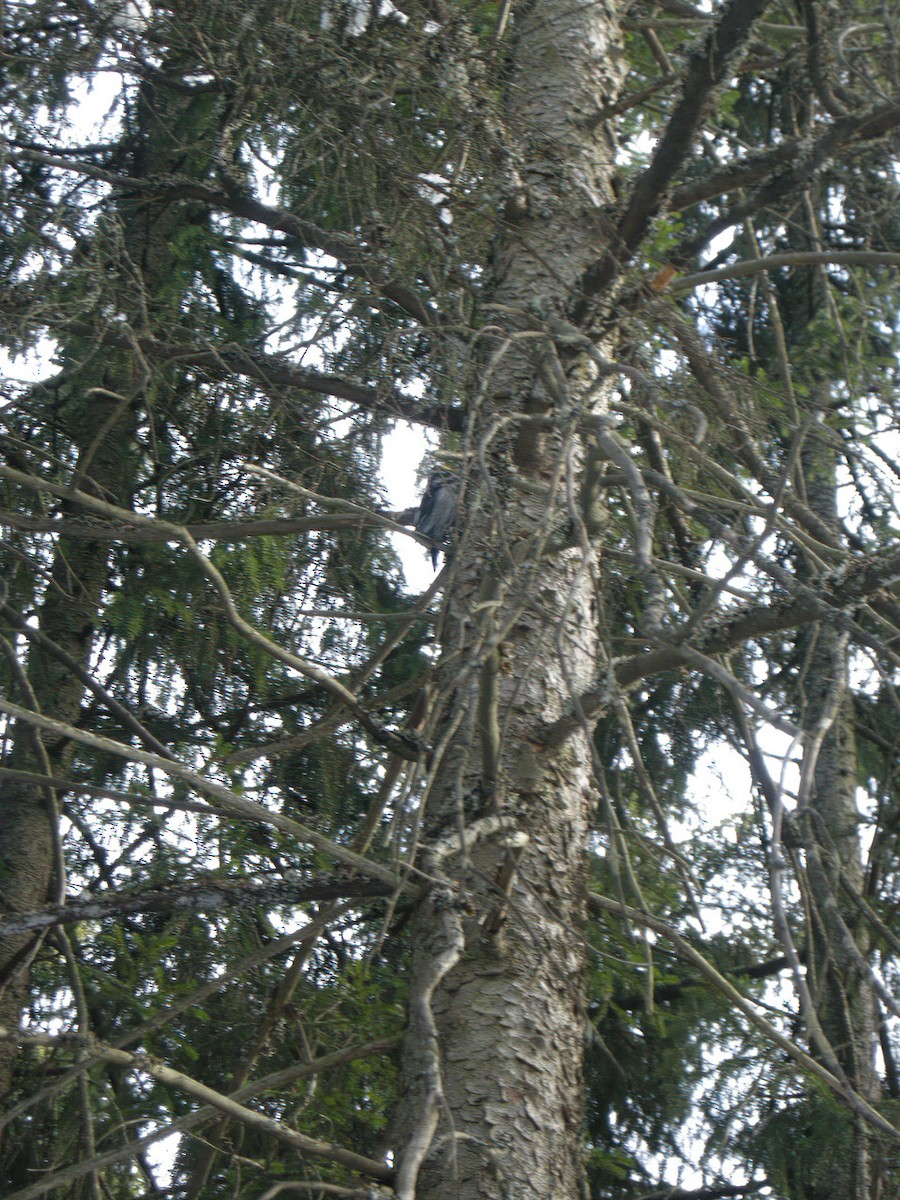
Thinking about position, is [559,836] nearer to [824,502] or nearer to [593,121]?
[593,121]

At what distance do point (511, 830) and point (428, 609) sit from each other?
3.72ft

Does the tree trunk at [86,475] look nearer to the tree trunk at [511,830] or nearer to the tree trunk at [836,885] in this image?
the tree trunk at [511,830]

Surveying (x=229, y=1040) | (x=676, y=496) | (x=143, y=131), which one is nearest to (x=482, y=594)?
(x=676, y=496)

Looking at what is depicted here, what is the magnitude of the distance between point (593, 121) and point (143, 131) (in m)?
1.96

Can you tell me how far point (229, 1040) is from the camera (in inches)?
138

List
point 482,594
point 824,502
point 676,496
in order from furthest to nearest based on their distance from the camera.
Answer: point 824,502 → point 482,594 → point 676,496

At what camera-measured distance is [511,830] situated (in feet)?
7.22

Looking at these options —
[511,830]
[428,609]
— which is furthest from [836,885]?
[428,609]

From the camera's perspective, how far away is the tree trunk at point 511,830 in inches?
76.2

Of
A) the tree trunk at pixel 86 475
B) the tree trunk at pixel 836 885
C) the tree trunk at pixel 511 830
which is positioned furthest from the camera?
the tree trunk at pixel 86 475

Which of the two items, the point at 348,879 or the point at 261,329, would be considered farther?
the point at 261,329

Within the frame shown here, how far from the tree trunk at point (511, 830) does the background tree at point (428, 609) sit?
0.01 metres

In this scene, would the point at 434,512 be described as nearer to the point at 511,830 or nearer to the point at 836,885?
the point at 511,830

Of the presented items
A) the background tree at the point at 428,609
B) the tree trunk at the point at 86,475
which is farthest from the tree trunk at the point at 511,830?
the tree trunk at the point at 86,475
